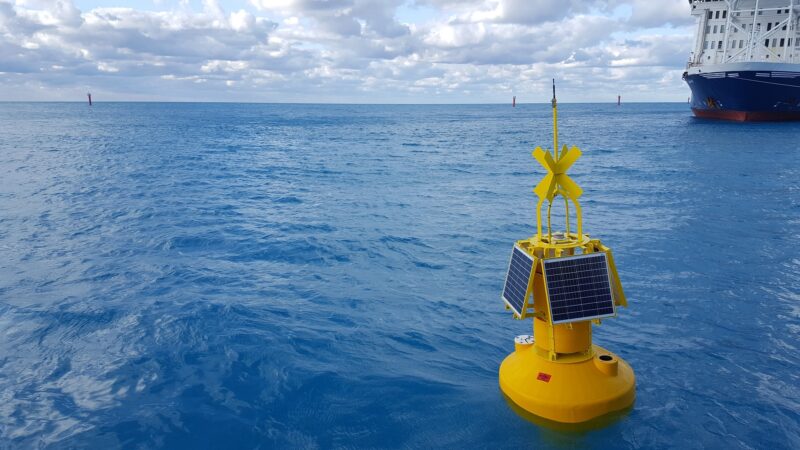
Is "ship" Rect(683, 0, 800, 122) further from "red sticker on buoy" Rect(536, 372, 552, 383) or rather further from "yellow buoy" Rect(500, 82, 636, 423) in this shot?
"red sticker on buoy" Rect(536, 372, 552, 383)

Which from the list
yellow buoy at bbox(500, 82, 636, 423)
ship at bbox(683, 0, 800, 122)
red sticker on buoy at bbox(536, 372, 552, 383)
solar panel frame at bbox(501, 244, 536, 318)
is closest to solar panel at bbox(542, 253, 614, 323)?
yellow buoy at bbox(500, 82, 636, 423)

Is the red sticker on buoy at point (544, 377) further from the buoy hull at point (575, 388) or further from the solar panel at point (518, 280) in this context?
the solar panel at point (518, 280)

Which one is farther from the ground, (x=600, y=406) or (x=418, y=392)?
(x=600, y=406)

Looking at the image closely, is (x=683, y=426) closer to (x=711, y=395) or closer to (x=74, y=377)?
(x=711, y=395)

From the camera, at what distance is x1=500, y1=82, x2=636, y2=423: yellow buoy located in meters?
5.88

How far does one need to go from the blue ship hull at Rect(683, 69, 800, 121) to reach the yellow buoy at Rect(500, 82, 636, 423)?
215 feet

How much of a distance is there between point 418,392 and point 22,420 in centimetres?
533

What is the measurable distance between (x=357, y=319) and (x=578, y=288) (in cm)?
570

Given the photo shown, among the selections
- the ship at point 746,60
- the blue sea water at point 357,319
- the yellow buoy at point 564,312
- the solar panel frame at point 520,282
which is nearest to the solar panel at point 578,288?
the yellow buoy at point 564,312

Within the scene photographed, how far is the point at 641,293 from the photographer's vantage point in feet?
37.8

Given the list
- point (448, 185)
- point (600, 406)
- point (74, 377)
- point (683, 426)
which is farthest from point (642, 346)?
point (448, 185)

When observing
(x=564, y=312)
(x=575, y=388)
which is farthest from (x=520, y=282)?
(x=575, y=388)

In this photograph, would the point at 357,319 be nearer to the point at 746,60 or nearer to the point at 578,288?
the point at 578,288

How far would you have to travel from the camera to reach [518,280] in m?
6.27
